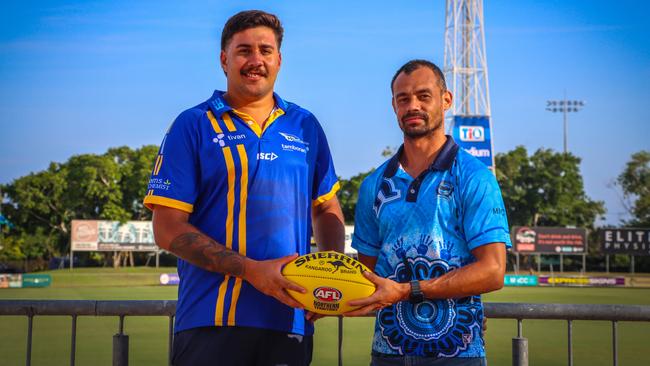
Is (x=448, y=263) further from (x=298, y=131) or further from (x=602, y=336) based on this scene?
(x=602, y=336)

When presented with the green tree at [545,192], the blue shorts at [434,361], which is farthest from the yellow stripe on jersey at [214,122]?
the green tree at [545,192]

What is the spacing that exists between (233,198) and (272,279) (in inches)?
17.8

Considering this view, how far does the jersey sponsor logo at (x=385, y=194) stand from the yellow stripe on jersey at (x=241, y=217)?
65cm

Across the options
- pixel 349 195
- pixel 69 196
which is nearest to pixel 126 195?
pixel 69 196

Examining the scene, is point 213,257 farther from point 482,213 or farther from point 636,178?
point 636,178

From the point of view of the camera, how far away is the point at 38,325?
61.4 ft

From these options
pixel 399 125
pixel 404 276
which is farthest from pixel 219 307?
pixel 399 125

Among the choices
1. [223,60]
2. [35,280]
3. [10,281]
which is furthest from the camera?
[35,280]

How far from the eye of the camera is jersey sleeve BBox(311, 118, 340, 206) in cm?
355

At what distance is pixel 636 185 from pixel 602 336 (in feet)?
186

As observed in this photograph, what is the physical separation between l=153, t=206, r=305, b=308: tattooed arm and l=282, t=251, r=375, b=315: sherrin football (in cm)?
4

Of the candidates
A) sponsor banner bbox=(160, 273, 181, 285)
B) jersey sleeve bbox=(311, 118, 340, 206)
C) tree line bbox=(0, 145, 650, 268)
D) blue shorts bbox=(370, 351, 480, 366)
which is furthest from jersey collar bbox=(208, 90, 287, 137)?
tree line bbox=(0, 145, 650, 268)

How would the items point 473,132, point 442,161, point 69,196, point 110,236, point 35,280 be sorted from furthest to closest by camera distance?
point 69,196 → point 110,236 → point 473,132 → point 35,280 → point 442,161

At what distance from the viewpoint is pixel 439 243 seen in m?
3.15
